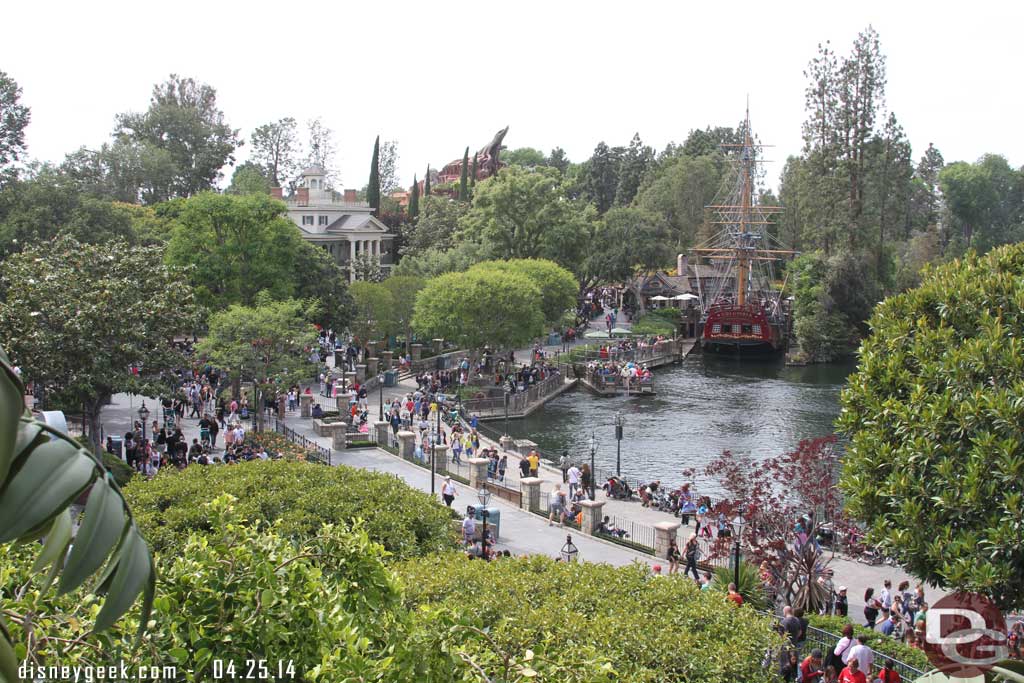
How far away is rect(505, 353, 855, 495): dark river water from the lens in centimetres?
4056

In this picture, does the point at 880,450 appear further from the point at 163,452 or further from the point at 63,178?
the point at 63,178

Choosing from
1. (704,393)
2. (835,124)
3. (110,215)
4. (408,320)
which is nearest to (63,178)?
(110,215)

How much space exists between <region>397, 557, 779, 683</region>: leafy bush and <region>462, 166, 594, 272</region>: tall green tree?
5699 centimetres

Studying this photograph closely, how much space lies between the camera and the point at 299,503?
1795 centimetres

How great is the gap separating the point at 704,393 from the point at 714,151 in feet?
199

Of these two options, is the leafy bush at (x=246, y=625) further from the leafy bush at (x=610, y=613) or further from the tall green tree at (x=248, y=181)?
the tall green tree at (x=248, y=181)

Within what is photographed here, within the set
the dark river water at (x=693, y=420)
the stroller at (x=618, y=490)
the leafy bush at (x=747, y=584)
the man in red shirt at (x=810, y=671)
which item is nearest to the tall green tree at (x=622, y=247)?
the dark river water at (x=693, y=420)

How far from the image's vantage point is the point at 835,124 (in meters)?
75.7

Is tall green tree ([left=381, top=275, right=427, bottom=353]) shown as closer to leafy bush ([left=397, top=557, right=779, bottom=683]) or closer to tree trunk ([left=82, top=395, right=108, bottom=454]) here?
tree trunk ([left=82, top=395, right=108, bottom=454])

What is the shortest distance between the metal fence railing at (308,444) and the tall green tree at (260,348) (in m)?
1.05

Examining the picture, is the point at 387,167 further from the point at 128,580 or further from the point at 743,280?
the point at 128,580

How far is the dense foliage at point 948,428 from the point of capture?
14.5m

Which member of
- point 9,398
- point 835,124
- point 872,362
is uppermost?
point 835,124

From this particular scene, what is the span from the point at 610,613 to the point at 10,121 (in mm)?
45513
